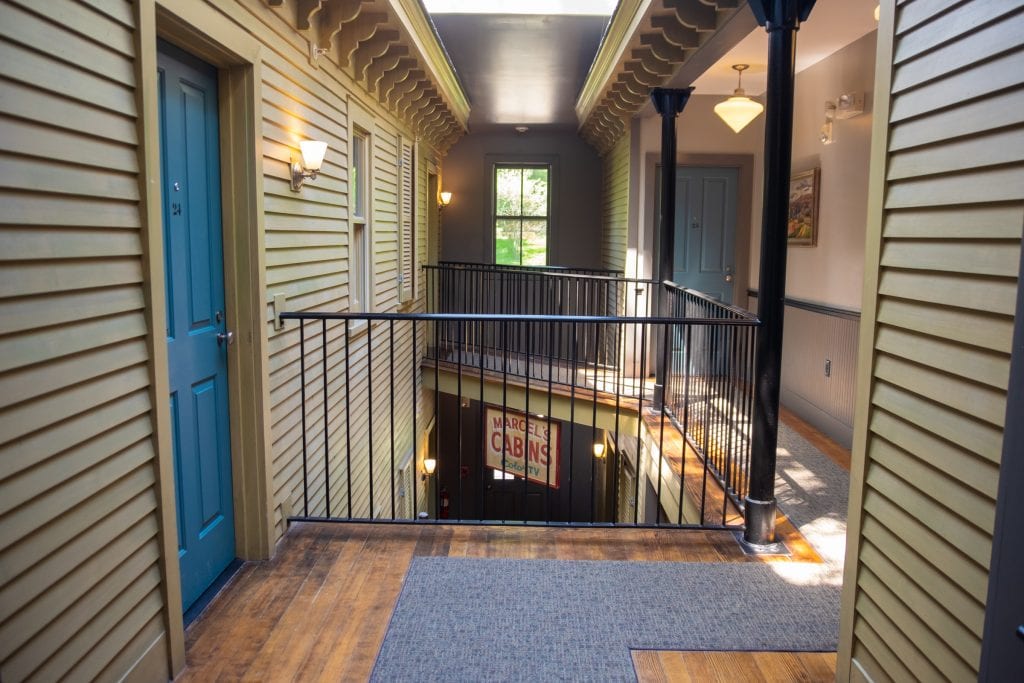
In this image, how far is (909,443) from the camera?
1.99m

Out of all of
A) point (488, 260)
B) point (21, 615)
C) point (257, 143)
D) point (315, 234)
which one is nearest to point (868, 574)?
point (21, 615)

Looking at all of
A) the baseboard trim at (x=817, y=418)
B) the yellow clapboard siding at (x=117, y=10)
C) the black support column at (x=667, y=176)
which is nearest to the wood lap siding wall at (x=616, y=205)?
the black support column at (x=667, y=176)

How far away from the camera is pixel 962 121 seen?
175 cm

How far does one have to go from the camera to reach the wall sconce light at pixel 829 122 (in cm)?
581

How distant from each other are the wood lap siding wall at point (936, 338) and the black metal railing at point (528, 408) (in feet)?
4.04

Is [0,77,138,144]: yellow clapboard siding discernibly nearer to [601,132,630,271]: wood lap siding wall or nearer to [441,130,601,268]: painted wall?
[601,132,630,271]: wood lap siding wall

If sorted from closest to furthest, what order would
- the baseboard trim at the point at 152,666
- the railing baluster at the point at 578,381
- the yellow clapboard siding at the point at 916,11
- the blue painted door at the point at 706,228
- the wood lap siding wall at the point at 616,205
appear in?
the yellow clapboard siding at the point at 916,11
the baseboard trim at the point at 152,666
the railing baluster at the point at 578,381
the blue painted door at the point at 706,228
the wood lap siding wall at the point at 616,205

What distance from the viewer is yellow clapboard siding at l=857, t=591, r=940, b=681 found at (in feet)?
6.26

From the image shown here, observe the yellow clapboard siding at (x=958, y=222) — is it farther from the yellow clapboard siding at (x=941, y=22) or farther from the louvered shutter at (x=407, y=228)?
the louvered shutter at (x=407, y=228)

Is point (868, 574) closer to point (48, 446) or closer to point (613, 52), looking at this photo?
point (48, 446)

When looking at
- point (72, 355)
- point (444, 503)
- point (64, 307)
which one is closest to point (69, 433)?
point (72, 355)

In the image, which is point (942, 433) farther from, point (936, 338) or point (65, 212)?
point (65, 212)

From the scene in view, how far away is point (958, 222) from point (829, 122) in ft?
15.0

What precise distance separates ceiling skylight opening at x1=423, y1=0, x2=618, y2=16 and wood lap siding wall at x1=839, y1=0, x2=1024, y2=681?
148 inches
